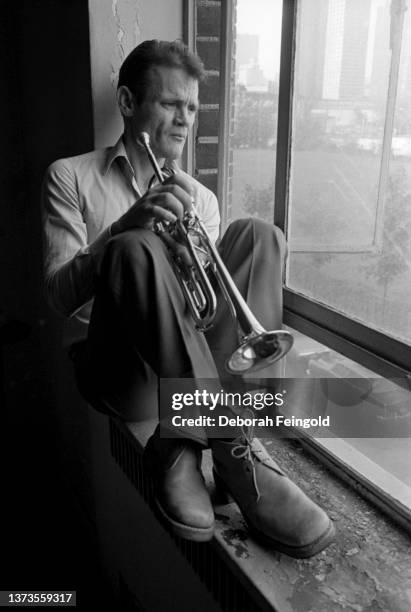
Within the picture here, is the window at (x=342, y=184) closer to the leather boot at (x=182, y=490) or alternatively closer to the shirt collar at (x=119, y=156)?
the shirt collar at (x=119, y=156)

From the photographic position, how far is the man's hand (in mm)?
1137

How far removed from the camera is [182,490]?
1.06 metres

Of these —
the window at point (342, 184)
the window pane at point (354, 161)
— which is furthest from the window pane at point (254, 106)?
the window pane at point (354, 161)

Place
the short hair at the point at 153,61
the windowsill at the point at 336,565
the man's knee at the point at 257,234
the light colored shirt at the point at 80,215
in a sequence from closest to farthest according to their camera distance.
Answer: the windowsill at the point at 336,565 → the man's knee at the point at 257,234 → the light colored shirt at the point at 80,215 → the short hair at the point at 153,61

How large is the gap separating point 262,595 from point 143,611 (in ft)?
3.04

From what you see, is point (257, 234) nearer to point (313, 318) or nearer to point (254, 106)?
point (313, 318)

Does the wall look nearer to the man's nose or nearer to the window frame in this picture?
the man's nose

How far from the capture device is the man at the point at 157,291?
3.47 ft

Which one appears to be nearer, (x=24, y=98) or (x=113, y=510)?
(x=113, y=510)

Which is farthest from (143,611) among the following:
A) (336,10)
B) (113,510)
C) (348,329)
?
(336,10)

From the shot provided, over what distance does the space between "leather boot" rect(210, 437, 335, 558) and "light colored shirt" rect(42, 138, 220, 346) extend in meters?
0.49

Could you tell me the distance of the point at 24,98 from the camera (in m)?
2.13

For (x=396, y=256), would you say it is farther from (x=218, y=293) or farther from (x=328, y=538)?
(x=328, y=538)

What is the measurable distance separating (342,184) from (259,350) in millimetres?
499
